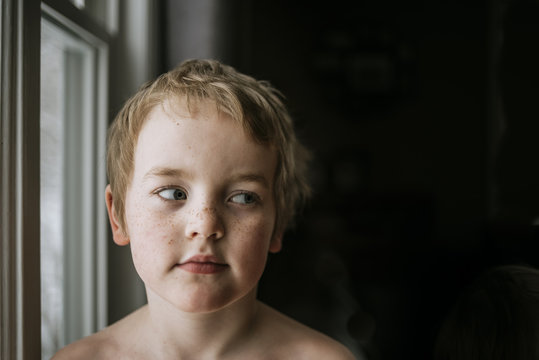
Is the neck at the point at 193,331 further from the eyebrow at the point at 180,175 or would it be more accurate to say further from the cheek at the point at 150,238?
the eyebrow at the point at 180,175

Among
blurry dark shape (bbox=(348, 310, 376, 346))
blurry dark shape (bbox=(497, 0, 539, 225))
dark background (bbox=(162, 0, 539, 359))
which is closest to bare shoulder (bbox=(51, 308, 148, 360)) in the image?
dark background (bbox=(162, 0, 539, 359))

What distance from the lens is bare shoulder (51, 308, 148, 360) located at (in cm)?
77

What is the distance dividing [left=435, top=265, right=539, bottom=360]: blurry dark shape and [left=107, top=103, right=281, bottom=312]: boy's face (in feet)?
1.50

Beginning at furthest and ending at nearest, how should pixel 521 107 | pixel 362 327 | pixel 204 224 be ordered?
pixel 362 327 < pixel 521 107 < pixel 204 224

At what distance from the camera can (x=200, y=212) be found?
2.25ft

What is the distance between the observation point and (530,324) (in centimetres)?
76

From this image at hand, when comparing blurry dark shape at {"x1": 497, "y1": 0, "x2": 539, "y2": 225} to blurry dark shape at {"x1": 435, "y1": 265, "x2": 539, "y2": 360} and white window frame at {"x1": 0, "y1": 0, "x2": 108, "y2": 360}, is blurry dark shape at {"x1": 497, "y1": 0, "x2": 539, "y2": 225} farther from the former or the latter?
white window frame at {"x1": 0, "y1": 0, "x2": 108, "y2": 360}

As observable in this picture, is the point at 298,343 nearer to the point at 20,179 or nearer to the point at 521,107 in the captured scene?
the point at 20,179

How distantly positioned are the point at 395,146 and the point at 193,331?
642mm

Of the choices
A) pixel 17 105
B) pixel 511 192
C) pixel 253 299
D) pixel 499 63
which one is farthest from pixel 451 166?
pixel 17 105

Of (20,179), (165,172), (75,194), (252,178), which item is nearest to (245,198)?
(252,178)

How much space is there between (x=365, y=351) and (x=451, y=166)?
510 mm

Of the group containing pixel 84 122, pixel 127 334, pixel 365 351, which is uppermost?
pixel 84 122

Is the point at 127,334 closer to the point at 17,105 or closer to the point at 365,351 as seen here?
the point at 17,105
